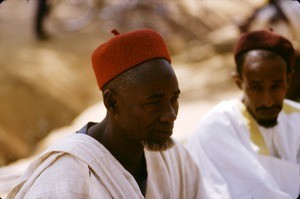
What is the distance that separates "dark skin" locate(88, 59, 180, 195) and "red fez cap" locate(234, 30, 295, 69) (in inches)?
51.2

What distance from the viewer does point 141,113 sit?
2.26 metres

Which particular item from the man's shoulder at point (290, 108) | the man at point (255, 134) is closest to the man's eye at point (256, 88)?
the man at point (255, 134)

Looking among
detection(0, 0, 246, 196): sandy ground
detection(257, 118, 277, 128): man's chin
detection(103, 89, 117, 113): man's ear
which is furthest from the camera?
detection(0, 0, 246, 196): sandy ground

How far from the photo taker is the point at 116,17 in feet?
45.2

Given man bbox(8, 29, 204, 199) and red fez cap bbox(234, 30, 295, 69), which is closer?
man bbox(8, 29, 204, 199)

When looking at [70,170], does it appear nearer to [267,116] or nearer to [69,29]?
[267,116]

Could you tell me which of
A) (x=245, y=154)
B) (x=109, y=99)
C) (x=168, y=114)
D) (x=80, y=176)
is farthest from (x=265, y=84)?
(x=80, y=176)

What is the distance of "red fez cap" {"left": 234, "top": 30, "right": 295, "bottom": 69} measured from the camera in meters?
3.35

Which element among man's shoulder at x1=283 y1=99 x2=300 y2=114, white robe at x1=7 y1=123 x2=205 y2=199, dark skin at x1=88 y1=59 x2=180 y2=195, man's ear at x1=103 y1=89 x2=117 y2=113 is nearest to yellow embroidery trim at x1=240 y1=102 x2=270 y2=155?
man's shoulder at x1=283 y1=99 x2=300 y2=114

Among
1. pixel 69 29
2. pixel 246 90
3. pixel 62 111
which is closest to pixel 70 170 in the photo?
pixel 246 90

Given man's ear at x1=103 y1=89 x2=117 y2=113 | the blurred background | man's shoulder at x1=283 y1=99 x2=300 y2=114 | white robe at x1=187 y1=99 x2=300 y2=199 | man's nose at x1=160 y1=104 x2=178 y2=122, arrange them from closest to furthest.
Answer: man's nose at x1=160 y1=104 x2=178 y2=122, man's ear at x1=103 y1=89 x2=117 y2=113, white robe at x1=187 y1=99 x2=300 y2=199, man's shoulder at x1=283 y1=99 x2=300 y2=114, the blurred background

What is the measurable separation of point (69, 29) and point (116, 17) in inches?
62.9

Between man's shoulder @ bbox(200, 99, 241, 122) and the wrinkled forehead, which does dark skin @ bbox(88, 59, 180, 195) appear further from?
man's shoulder @ bbox(200, 99, 241, 122)

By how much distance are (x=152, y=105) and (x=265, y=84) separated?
1250 millimetres
